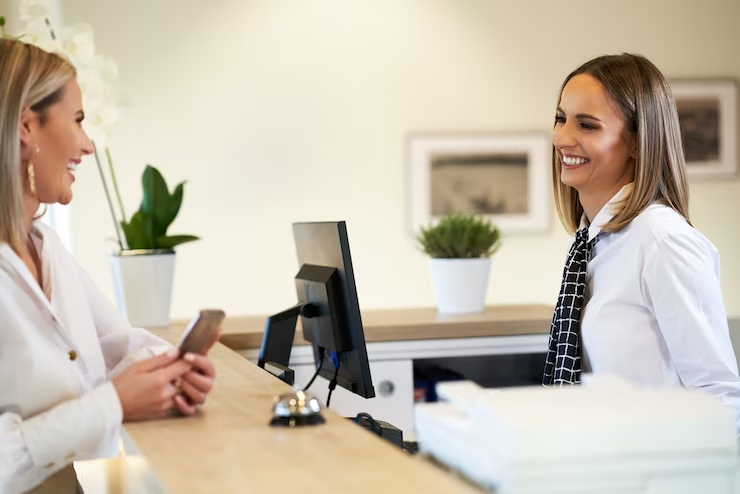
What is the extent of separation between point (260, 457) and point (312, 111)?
4.29m

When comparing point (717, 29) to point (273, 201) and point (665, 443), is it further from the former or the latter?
point (665, 443)

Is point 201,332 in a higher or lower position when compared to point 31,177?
lower

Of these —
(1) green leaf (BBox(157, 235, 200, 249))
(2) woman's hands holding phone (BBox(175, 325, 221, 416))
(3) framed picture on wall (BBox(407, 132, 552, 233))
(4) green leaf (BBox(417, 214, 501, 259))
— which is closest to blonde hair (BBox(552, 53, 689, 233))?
(4) green leaf (BBox(417, 214, 501, 259))

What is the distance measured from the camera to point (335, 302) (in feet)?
6.92

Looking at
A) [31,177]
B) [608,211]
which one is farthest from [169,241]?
[608,211]

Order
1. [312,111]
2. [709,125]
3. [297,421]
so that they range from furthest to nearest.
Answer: [709,125] < [312,111] < [297,421]

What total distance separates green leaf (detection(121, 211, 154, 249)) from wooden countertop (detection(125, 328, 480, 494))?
1.55 m

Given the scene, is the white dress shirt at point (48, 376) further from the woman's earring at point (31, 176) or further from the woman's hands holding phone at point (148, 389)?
the woman's earring at point (31, 176)

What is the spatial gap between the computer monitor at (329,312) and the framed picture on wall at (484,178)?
311 cm

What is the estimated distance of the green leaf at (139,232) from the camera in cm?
319

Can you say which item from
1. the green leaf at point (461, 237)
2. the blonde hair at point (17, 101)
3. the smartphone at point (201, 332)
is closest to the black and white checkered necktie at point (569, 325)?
the green leaf at point (461, 237)

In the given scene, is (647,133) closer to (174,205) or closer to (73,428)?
(73,428)

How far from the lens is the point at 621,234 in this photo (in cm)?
226

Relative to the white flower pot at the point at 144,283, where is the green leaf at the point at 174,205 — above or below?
above
